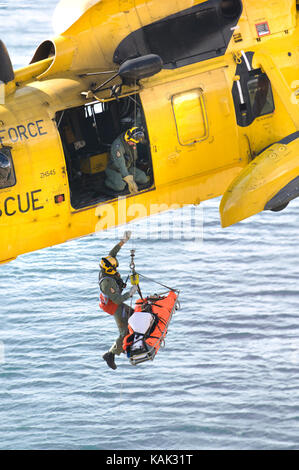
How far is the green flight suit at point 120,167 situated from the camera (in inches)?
460

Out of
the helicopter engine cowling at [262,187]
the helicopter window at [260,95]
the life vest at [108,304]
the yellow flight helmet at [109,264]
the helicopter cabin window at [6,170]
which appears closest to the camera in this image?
the helicopter cabin window at [6,170]

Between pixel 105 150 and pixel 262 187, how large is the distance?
256cm

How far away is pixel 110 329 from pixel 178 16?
32207 millimetres

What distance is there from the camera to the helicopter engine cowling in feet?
38.3

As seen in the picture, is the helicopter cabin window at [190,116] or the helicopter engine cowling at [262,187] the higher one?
the helicopter cabin window at [190,116]

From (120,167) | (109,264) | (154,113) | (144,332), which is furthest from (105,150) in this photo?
(144,332)

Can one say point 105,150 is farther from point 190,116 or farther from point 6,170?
point 6,170

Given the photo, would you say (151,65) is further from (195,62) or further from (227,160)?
(227,160)

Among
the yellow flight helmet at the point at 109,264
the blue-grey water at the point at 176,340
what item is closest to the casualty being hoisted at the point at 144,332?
the yellow flight helmet at the point at 109,264

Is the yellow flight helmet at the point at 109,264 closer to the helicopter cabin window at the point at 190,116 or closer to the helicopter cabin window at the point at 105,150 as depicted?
the helicopter cabin window at the point at 105,150

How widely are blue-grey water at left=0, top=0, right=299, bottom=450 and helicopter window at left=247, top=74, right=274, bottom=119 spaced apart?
27.0 meters

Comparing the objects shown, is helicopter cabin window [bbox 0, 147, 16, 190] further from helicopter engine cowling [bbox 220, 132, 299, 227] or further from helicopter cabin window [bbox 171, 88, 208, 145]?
helicopter engine cowling [bbox 220, 132, 299, 227]
